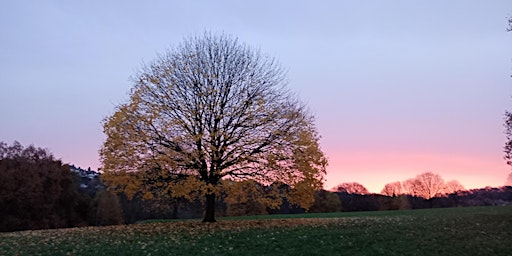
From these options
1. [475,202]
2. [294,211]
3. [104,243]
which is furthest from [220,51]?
[475,202]

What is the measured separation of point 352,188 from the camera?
397 ft

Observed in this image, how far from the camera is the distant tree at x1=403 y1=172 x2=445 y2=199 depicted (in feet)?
359

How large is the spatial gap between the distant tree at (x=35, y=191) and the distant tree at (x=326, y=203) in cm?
4223

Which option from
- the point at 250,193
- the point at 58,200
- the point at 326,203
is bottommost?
the point at 250,193

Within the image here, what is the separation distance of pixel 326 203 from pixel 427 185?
38.3 metres

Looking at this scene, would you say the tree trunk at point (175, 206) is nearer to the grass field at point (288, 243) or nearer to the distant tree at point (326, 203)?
the grass field at point (288, 243)

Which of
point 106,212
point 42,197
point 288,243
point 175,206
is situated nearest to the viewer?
point 288,243

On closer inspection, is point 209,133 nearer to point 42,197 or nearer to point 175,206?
point 175,206

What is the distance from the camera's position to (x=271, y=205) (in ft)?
80.1

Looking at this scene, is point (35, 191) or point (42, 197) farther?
point (42, 197)

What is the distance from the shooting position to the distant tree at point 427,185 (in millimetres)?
109500

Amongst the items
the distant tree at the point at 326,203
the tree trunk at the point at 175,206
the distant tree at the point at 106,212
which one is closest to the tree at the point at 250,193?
the tree trunk at the point at 175,206

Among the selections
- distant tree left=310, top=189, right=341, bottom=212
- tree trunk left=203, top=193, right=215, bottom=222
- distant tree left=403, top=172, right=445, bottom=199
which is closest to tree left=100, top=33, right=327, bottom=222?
tree trunk left=203, top=193, right=215, bottom=222

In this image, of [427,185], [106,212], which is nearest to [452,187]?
[427,185]
